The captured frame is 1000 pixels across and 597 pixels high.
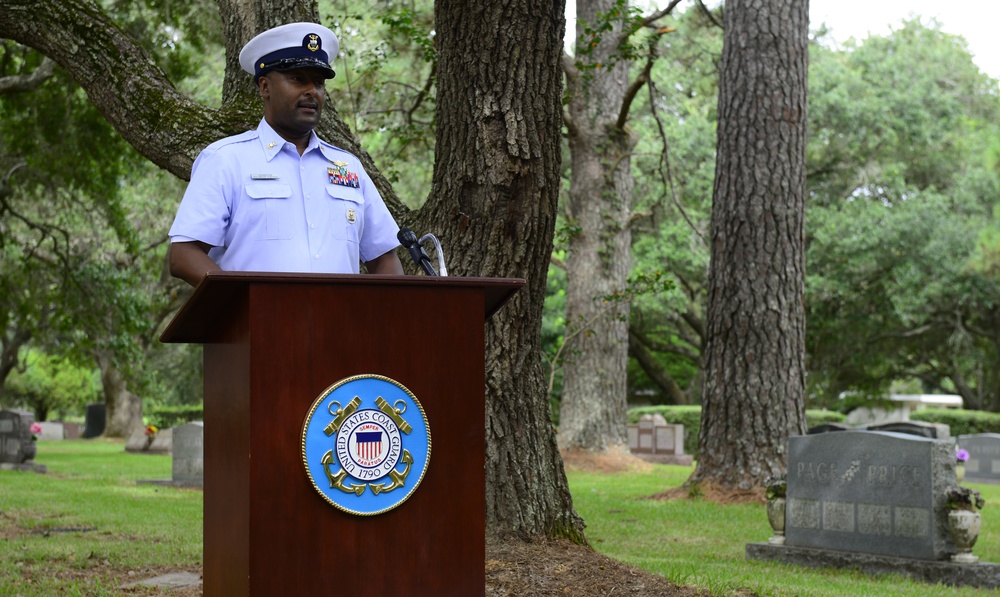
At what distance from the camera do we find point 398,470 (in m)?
2.78

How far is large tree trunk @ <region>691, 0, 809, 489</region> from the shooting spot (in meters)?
12.2

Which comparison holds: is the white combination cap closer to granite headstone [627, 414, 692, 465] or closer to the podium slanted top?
the podium slanted top

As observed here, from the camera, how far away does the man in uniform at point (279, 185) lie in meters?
3.34

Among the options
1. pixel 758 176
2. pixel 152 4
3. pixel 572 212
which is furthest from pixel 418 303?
pixel 572 212

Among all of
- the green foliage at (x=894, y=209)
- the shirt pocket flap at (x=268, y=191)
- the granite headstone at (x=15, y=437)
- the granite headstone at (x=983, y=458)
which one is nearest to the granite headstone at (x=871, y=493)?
the shirt pocket flap at (x=268, y=191)

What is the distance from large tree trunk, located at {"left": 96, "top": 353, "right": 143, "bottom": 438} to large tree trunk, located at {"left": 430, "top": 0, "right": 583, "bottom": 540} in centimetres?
3073

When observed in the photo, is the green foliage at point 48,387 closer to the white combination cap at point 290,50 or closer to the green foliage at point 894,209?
the green foliage at point 894,209

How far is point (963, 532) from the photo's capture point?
26.6 feet

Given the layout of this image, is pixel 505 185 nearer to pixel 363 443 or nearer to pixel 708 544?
pixel 363 443

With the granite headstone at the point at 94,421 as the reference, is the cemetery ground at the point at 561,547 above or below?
above

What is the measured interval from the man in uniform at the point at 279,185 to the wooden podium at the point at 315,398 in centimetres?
37

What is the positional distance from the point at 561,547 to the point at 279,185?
3.26m

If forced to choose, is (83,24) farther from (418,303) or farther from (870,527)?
(870,527)

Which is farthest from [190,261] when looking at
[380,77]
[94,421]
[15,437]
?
[94,421]
